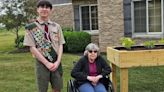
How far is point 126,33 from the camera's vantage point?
16.4 meters

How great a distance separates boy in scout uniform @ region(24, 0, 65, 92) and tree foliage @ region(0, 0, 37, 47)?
15.8 m

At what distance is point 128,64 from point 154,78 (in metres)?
3.56

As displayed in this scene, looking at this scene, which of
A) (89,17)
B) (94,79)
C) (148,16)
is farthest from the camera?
(89,17)

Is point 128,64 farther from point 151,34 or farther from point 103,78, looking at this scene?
point 151,34

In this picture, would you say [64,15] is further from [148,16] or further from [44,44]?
[44,44]

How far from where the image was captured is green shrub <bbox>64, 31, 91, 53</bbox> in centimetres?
1777

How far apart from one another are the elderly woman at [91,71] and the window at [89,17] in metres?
12.6

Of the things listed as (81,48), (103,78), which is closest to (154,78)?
(103,78)

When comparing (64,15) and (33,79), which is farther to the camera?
(64,15)

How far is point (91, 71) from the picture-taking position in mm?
6234

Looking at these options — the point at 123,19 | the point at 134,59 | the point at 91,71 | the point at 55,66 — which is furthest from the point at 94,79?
the point at 123,19

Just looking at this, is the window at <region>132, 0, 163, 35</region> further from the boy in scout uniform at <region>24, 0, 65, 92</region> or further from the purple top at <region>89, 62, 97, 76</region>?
the boy in scout uniform at <region>24, 0, 65, 92</region>

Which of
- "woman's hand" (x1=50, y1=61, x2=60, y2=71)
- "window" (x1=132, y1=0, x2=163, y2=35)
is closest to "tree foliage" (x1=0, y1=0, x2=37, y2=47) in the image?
"window" (x1=132, y1=0, x2=163, y2=35)

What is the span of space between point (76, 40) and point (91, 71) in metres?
11.6
